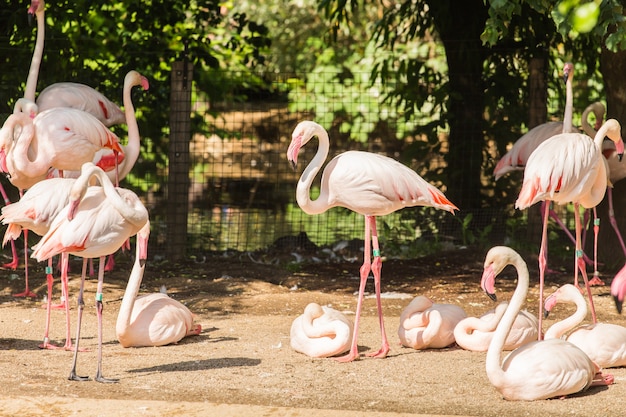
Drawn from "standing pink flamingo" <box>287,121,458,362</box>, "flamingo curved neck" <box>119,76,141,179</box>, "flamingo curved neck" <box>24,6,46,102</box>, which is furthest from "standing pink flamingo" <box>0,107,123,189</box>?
"standing pink flamingo" <box>287,121,458,362</box>

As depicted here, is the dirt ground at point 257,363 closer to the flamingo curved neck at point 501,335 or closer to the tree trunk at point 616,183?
the flamingo curved neck at point 501,335

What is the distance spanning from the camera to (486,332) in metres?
5.69

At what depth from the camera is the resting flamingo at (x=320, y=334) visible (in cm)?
Answer: 567

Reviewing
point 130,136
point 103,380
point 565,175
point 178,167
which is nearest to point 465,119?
point 178,167

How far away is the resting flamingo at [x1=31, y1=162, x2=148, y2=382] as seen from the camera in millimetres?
4973

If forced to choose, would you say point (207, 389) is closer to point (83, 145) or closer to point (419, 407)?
point (419, 407)

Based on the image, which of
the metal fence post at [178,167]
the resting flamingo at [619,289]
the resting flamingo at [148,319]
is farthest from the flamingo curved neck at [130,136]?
the resting flamingo at [619,289]

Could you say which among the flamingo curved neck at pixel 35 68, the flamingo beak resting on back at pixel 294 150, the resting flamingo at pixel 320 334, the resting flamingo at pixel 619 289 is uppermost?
the flamingo curved neck at pixel 35 68

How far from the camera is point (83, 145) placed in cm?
733

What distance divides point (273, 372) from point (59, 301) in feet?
8.54

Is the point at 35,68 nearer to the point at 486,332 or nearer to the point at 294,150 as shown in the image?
the point at 294,150

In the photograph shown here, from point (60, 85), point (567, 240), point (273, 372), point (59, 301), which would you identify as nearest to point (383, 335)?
point (273, 372)

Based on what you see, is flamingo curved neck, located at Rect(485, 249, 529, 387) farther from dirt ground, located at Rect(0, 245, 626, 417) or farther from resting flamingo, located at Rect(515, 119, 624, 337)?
resting flamingo, located at Rect(515, 119, 624, 337)

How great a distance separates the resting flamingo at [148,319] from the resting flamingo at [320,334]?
28.4 inches
